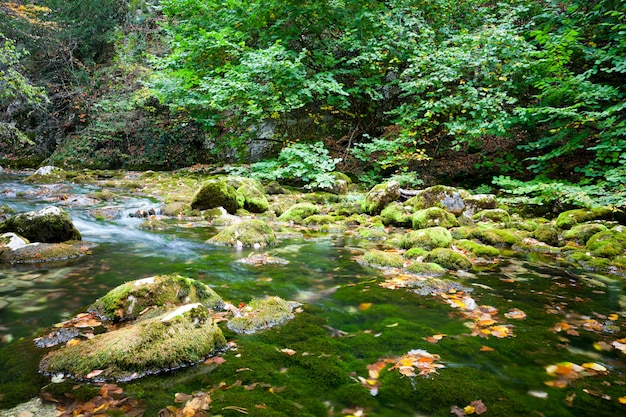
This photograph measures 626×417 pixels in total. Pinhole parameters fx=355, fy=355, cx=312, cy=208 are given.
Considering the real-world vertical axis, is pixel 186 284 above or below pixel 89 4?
below

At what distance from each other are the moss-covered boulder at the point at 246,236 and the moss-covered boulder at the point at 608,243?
5523 mm

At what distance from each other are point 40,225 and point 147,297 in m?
3.67

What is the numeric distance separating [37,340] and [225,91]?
9419mm

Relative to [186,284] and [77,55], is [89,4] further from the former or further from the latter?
[186,284]

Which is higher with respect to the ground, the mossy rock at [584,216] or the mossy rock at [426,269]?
the mossy rock at [584,216]

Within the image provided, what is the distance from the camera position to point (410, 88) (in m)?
11.4

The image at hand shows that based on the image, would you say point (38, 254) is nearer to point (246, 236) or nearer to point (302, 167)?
point (246, 236)

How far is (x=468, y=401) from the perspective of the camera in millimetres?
2209

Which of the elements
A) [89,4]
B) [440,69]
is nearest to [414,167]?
[440,69]

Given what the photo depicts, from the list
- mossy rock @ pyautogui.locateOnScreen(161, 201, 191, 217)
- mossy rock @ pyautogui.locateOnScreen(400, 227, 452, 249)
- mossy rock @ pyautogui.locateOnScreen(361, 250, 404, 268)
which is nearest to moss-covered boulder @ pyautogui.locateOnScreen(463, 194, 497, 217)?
mossy rock @ pyautogui.locateOnScreen(400, 227, 452, 249)

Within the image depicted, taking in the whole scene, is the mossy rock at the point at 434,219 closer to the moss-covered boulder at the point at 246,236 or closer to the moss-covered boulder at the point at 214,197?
the moss-covered boulder at the point at 246,236

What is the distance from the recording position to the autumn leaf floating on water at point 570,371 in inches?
96.0

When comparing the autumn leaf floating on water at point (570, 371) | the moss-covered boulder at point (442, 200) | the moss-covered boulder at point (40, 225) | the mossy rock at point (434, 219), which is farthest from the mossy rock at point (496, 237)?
the moss-covered boulder at point (40, 225)

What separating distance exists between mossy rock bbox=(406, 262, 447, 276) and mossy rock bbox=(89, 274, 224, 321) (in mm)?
2708
